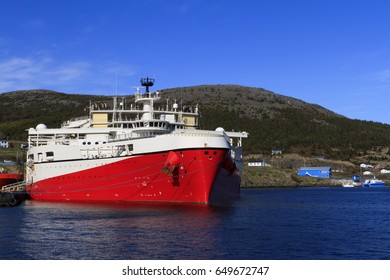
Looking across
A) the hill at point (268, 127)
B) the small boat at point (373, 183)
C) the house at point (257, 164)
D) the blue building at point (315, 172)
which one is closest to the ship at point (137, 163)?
the house at point (257, 164)

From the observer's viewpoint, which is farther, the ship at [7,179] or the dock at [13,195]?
the ship at [7,179]

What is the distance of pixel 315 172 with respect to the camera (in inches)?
5576

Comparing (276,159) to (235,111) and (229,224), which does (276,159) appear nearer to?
(235,111)

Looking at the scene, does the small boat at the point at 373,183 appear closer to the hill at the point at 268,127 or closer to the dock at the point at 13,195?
the hill at the point at 268,127

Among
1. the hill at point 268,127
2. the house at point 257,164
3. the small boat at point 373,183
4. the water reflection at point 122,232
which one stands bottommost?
the small boat at point 373,183

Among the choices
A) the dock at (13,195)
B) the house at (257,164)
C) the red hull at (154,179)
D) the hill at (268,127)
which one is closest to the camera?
the red hull at (154,179)

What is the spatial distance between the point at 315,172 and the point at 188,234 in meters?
114

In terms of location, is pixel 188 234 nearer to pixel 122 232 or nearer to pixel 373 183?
pixel 122 232

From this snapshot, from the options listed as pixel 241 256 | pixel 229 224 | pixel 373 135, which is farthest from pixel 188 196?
pixel 373 135

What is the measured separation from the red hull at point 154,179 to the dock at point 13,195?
9.12 metres

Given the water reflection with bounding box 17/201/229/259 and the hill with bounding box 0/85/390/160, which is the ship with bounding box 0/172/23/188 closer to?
the water reflection with bounding box 17/201/229/259

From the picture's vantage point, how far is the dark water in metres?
27.8

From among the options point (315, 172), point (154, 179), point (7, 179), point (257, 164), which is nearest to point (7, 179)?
point (7, 179)

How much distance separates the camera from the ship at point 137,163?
157 ft
